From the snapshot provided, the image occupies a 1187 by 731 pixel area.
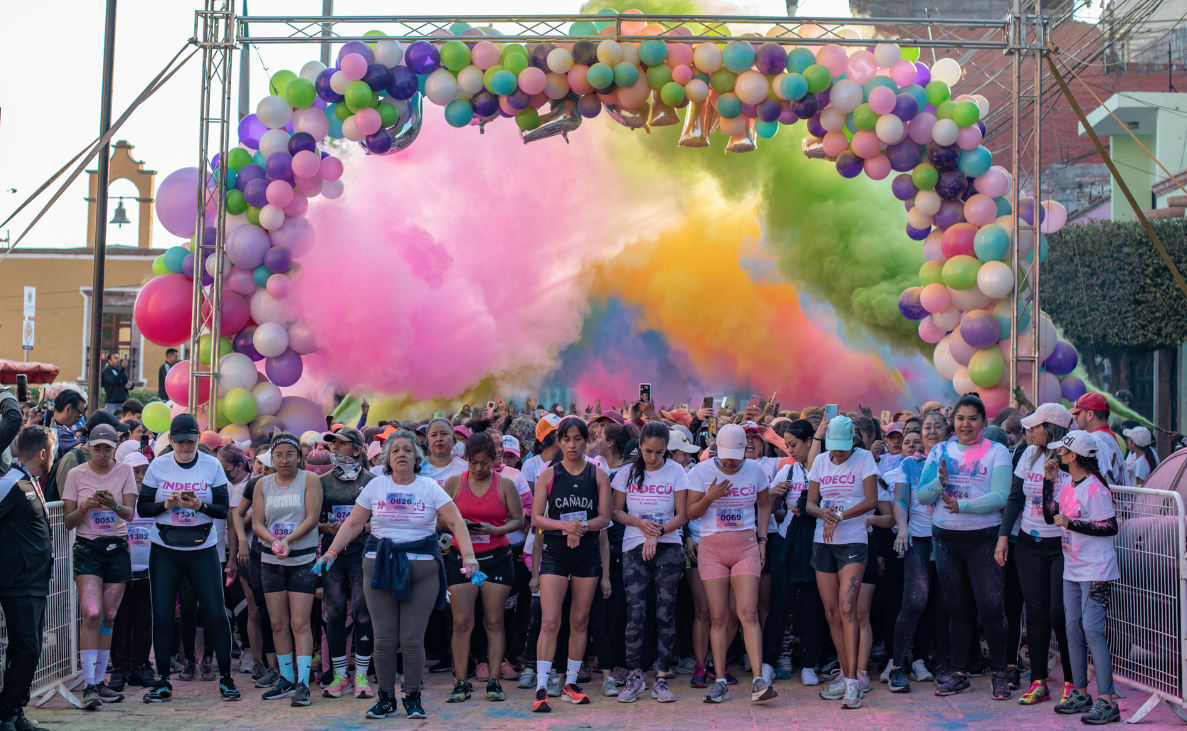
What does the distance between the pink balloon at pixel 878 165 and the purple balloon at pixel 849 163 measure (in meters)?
0.17

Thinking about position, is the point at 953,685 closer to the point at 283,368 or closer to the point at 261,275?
the point at 283,368

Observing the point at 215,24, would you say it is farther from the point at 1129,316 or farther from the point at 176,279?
the point at 1129,316

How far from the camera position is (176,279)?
1219 centimetres

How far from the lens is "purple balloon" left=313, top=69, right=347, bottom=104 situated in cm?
1152

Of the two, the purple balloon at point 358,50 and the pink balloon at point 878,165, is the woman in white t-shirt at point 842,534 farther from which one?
the purple balloon at point 358,50

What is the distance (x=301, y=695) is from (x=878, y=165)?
839 cm

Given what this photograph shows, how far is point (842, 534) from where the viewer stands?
6.35 metres

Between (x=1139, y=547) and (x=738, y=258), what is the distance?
13802 millimetres

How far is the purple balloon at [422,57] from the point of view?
37.4 ft

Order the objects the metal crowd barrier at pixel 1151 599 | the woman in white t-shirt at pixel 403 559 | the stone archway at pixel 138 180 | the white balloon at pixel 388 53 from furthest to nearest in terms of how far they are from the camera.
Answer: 1. the stone archway at pixel 138 180
2. the white balloon at pixel 388 53
3. the woman in white t-shirt at pixel 403 559
4. the metal crowd barrier at pixel 1151 599

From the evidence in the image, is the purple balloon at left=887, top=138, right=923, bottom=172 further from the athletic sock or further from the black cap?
the athletic sock

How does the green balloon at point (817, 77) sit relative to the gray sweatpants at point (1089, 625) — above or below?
above

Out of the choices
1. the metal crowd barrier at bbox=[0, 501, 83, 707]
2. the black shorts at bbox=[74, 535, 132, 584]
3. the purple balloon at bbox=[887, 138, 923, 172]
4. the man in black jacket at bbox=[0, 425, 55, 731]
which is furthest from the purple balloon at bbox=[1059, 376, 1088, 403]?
the man in black jacket at bbox=[0, 425, 55, 731]

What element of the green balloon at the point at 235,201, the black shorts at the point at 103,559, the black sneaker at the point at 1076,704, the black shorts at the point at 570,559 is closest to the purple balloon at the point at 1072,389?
the black sneaker at the point at 1076,704
